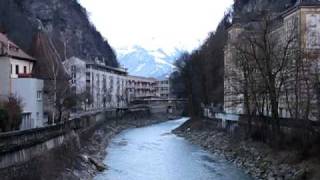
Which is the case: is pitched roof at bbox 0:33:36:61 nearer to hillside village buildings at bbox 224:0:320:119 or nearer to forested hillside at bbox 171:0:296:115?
hillside village buildings at bbox 224:0:320:119

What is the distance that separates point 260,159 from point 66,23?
5177 inches

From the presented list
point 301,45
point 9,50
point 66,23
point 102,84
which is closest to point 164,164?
point 301,45

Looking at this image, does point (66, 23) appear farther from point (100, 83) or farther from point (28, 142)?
point (28, 142)

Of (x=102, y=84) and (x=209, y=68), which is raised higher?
(x=209, y=68)

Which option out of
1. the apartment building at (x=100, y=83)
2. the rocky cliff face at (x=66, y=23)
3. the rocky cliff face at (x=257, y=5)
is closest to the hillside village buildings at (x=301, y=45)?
the rocky cliff face at (x=257, y=5)

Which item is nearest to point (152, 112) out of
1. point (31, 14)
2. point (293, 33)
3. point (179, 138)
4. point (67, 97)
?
point (31, 14)

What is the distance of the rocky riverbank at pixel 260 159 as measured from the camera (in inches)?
1356

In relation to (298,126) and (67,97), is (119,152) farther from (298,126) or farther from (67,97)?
(298,126)

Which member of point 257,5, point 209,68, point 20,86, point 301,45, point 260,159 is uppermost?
point 257,5

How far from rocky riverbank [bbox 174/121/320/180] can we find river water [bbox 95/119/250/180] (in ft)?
3.63

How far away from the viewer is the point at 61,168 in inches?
1326

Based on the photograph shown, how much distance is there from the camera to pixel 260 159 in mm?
43562

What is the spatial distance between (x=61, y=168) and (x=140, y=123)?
91.2 metres

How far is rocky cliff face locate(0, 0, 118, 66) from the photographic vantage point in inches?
5433
